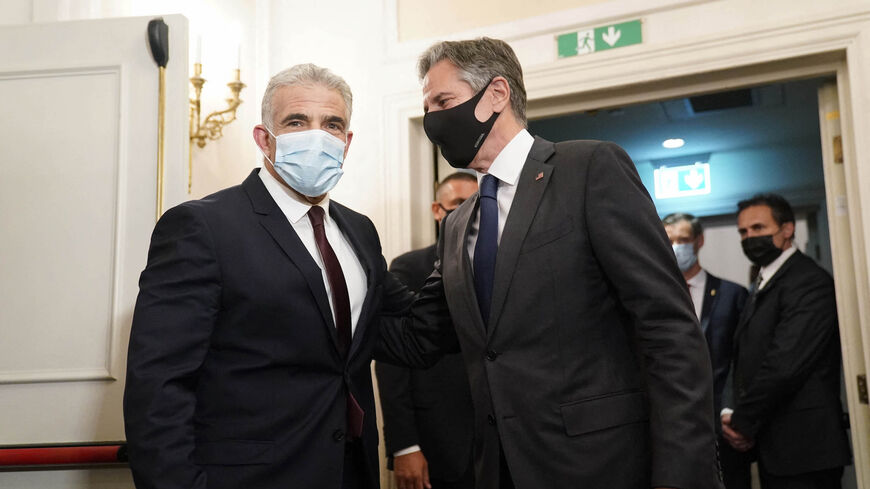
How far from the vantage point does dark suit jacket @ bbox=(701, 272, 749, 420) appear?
12.8 ft

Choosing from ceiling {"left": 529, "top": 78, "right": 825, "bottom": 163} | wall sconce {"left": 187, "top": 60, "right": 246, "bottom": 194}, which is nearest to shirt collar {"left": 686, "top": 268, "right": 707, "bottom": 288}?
ceiling {"left": 529, "top": 78, "right": 825, "bottom": 163}

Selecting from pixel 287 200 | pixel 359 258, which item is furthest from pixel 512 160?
pixel 287 200

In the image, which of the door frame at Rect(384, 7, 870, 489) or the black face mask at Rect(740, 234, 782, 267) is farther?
the black face mask at Rect(740, 234, 782, 267)

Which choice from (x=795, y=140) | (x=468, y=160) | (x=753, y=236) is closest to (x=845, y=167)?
(x=753, y=236)

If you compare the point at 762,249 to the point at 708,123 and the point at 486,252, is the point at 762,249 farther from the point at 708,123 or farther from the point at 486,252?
the point at 708,123

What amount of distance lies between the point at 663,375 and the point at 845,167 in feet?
5.76

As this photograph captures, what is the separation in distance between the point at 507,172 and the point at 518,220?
194 mm

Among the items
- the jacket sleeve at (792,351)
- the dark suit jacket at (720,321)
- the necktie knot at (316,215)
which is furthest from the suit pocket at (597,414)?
the dark suit jacket at (720,321)

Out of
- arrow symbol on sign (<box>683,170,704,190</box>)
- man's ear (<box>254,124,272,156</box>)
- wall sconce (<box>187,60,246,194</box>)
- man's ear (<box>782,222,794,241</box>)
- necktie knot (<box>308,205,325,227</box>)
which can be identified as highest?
arrow symbol on sign (<box>683,170,704,190</box>)

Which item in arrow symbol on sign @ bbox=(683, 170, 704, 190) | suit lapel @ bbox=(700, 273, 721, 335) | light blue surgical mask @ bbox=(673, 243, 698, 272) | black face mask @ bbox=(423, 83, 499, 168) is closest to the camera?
black face mask @ bbox=(423, 83, 499, 168)

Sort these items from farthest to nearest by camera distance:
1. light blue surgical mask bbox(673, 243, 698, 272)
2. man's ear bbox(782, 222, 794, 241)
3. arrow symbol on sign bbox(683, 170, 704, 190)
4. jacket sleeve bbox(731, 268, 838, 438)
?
arrow symbol on sign bbox(683, 170, 704, 190) → light blue surgical mask bbox(673, 243, 698, 272) → man's ear bbox(782, 222, 794, 241) → jacket sleeve bbox(731, 268, 838, 438)

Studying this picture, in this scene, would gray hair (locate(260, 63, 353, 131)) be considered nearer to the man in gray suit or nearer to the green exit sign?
the man in gray suit

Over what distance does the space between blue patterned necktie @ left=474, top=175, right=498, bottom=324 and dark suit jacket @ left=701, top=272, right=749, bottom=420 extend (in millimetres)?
2573

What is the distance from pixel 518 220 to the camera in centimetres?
164
